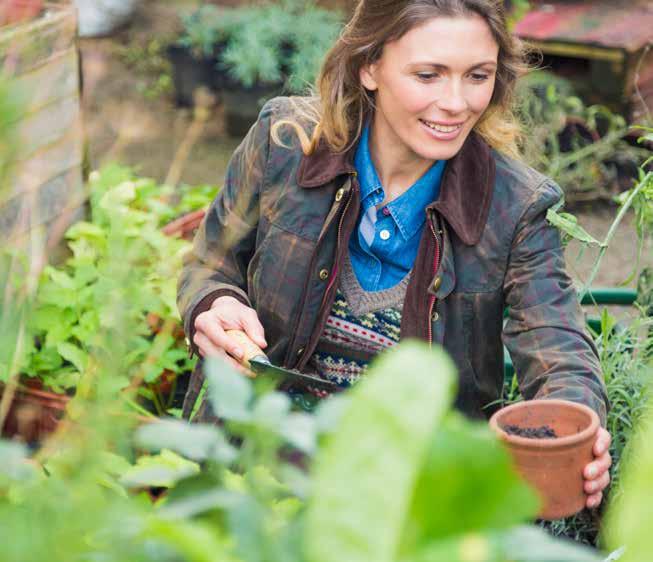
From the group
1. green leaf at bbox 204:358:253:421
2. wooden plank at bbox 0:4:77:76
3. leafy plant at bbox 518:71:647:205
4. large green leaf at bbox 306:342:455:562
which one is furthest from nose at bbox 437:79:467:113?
leafy plant at bbox 518:71:647:205

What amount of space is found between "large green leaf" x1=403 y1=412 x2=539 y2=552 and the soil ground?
308 cm

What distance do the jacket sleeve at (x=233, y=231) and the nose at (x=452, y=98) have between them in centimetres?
43

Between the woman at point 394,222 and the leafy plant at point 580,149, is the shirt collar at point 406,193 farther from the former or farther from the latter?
the leafy plant at point 580,149

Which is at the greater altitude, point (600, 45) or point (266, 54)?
point (600, 45)

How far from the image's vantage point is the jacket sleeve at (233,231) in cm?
230

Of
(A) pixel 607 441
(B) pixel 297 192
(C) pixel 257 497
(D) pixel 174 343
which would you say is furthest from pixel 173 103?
(C) pixel 257 497

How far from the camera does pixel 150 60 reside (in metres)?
5.90

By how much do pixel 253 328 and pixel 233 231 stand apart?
36 cm

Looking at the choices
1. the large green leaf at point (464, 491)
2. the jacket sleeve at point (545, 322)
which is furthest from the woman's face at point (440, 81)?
the large green leaf at point (464, 491)

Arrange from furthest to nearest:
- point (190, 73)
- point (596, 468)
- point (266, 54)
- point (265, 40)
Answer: point (190, 73), point (265, 40), point (266, 54), point (596, 468)

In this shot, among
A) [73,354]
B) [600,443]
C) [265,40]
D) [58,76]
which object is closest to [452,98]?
[600,443]

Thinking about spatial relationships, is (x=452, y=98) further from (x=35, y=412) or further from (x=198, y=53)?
(x=198, y=53)

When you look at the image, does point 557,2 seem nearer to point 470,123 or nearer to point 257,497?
point 470,123

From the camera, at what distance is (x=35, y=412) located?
8.83ft
